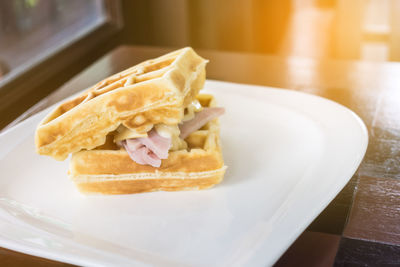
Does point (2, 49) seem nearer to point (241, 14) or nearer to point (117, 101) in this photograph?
point (117, 101)

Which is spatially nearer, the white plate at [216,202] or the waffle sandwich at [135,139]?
the white plate at [216,202]

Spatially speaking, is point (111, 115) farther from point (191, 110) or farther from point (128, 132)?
point (191, 110)

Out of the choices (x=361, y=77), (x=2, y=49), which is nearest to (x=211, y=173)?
(x=361, y=77)

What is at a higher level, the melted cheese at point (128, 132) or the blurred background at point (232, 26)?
the melted cheese at point (128, 132)

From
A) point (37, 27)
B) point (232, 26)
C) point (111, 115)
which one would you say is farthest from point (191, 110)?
point (232, 26)

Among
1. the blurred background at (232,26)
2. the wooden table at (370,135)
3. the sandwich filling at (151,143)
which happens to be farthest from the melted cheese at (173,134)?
the blurred background at (232,26)

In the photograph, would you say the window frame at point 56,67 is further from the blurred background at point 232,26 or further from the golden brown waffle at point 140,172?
the golden brown waffle at point 140,172

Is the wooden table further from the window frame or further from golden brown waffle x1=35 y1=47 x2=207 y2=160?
the window frame
